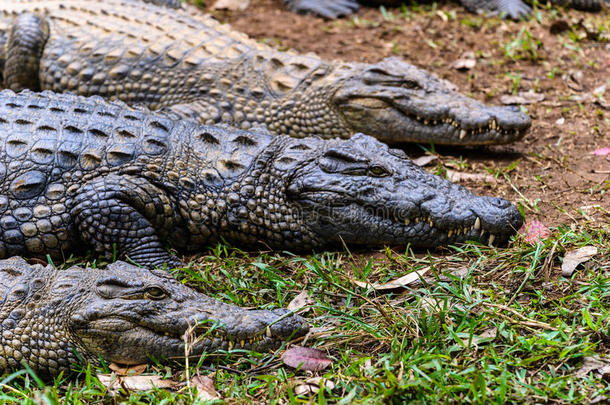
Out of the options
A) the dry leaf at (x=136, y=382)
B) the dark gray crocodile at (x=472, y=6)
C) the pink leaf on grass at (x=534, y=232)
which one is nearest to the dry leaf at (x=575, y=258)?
the pink leaf on grass at (x=534, y=232)

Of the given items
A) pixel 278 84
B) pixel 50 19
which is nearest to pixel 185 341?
pixel 278 84

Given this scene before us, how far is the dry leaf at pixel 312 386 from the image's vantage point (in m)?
3.35

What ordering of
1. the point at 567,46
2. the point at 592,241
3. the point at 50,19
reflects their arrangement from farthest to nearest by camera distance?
1. the point at 567,46
2. the point at 50,19
3. the point at 592,241

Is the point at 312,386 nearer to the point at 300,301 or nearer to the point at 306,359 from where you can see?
the point at 306,359

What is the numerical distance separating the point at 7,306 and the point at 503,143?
12.8 ft

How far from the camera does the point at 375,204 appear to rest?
452cm

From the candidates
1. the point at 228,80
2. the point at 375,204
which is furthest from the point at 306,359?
the point at 228,80

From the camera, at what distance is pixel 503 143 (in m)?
5.80

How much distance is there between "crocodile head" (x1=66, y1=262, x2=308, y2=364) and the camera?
358 centimetres

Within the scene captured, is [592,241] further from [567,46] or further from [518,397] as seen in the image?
[567,46]

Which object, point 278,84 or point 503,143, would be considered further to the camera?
point 278,84

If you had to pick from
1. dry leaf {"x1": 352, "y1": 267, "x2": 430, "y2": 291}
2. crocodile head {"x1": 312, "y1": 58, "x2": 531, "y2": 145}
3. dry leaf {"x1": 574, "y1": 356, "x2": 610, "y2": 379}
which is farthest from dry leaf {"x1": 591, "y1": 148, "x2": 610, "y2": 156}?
dry leaf {"x1": 574, "y1": 356, "x2": 610, "y2": 379}

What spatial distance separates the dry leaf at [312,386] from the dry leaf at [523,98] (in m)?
4.01

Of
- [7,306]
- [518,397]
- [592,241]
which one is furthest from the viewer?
[592,241]
